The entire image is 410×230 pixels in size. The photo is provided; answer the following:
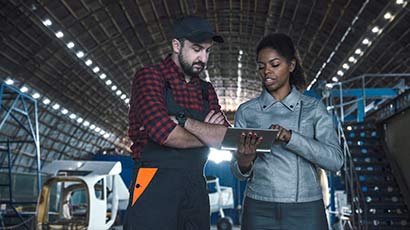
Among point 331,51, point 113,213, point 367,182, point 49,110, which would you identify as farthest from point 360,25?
point 49,110

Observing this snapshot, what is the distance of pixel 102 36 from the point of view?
72.2ft

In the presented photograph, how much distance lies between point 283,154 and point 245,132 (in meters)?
0.31

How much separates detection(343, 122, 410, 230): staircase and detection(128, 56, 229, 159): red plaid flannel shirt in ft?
24.4

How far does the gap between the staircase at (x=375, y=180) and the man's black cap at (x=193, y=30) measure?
751 centimetres

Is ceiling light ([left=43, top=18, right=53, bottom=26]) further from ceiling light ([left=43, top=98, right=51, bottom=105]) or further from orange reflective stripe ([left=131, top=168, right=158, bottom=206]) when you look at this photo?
orange reflective stripe ([left=131, top=168, right=158, bottom=206])

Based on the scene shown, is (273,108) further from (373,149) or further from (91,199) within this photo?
(373,149)

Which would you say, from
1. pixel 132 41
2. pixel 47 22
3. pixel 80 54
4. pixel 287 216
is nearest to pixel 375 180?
pixel 287 216

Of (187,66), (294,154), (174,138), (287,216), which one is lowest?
(287,216)

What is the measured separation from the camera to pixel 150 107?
98.2 inches

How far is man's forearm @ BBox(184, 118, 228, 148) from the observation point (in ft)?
8.01

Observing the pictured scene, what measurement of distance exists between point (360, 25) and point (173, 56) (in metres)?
18.0

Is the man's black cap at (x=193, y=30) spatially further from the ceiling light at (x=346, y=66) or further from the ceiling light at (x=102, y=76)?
the ceiling light at (x=102, y=76)

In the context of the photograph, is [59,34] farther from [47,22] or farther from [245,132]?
[245,132]

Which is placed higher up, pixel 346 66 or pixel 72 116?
pixel 346 66
